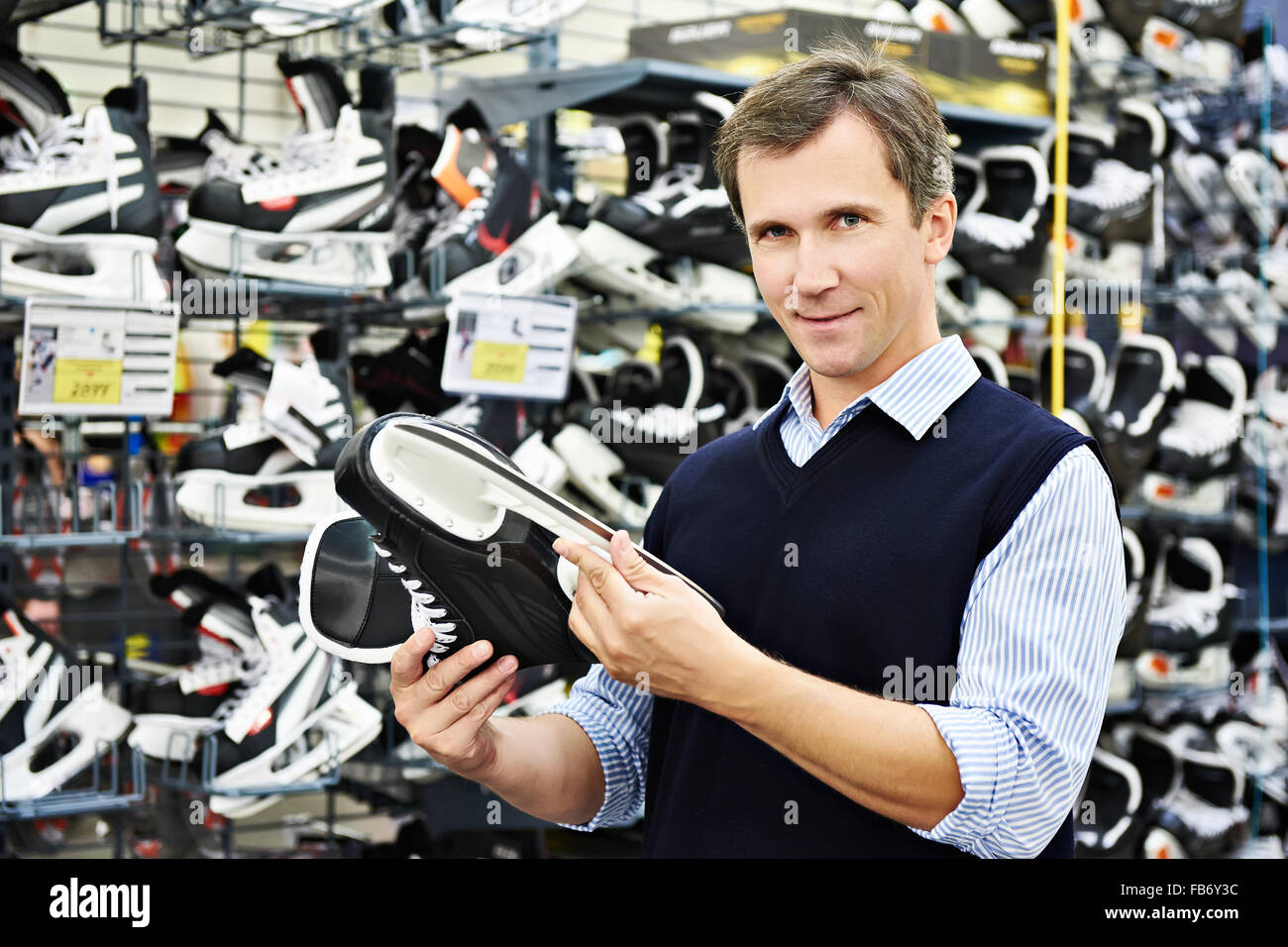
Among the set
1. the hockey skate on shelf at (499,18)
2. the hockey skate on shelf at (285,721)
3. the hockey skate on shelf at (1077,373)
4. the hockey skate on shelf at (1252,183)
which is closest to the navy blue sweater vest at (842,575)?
the hockey skate on shelf at (285,721)

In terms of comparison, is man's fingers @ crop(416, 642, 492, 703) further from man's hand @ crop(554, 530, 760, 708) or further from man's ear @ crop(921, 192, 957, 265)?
man's ear @ crop(921, 192, 957, 265)

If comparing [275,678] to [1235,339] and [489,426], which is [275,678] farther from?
[1235,339]

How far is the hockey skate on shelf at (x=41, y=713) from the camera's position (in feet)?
6.96

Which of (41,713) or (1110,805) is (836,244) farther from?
(1110,805)

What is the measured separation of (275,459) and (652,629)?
4.90 feet

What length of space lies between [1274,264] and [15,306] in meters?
3.00

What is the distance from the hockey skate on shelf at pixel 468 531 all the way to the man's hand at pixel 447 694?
2 centimetres

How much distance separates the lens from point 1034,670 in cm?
98

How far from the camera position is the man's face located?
106 centimetres

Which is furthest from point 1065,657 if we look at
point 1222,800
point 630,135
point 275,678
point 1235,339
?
point 1235,339

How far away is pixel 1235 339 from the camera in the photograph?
362cm

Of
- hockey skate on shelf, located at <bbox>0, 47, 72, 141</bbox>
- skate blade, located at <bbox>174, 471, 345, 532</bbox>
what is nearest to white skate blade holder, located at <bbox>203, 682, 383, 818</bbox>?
skate blade, located at <bbox>174, 471, 345, 532</bbox>

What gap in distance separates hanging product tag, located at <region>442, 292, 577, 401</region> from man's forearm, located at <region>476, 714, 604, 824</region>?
3.90ft

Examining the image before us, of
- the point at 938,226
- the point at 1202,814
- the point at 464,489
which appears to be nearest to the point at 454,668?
the point at 464,489
